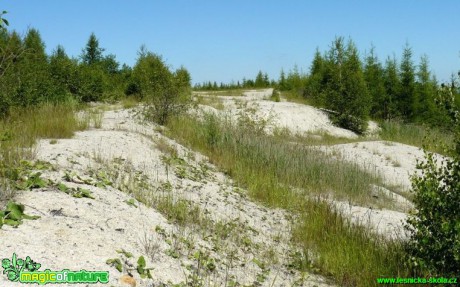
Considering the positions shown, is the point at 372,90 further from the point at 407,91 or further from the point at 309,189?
the point at 309,189

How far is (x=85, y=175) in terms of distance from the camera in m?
5.25

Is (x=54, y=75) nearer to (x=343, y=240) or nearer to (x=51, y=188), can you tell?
(x=51, y=188)

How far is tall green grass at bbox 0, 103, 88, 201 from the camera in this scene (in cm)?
426

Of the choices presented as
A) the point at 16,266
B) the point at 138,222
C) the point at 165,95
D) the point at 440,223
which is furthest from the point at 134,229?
the point at 165,95

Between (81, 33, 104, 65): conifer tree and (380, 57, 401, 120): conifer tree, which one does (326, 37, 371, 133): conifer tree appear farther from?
(81, 33, 104, 65): conifer tree

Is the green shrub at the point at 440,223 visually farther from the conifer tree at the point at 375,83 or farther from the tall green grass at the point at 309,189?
the conifer tree at the point at 375,83

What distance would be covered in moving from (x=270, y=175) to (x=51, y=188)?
438cm

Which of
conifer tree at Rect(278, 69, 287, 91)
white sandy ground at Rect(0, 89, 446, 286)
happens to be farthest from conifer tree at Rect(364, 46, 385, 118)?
white sandy ground at Rect(0, 89, 446, 286)

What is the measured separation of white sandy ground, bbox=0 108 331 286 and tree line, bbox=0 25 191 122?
1.86 metres

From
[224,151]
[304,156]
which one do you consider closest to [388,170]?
[304,156]

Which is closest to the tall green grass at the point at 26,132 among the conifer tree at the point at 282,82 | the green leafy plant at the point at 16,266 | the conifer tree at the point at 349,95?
the green leafy plant at the point at 16,266

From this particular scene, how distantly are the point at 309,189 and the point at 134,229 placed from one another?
4355 mm

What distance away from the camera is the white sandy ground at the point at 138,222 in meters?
3.27

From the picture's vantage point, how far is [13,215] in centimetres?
343
